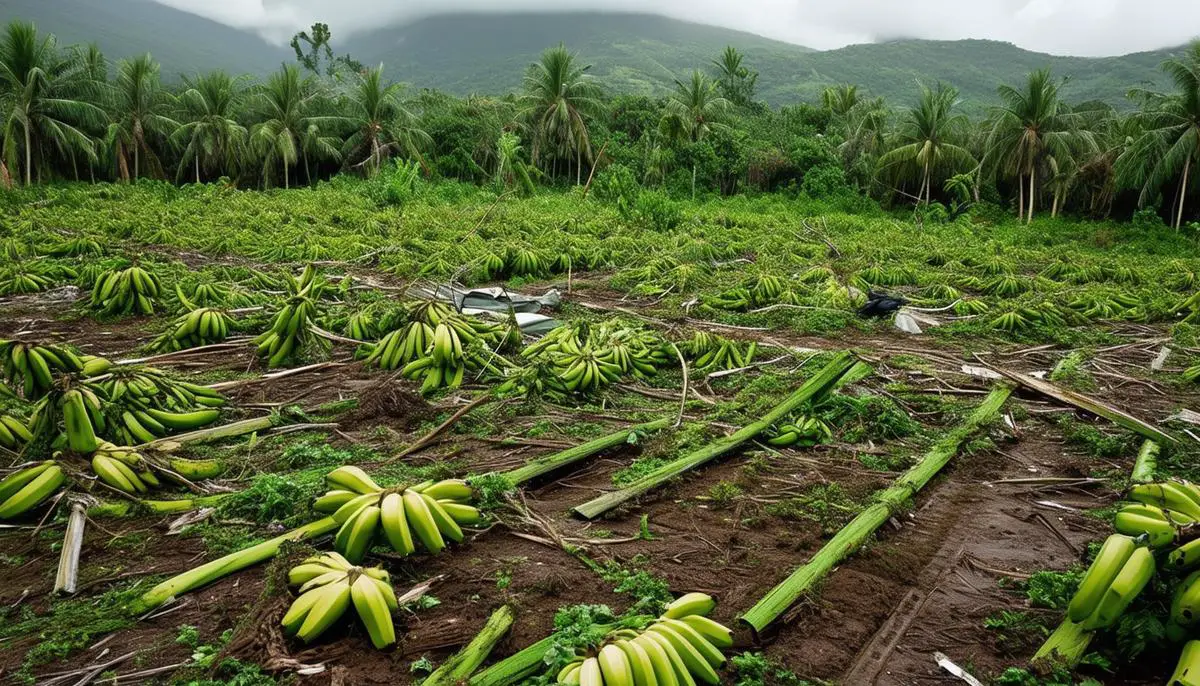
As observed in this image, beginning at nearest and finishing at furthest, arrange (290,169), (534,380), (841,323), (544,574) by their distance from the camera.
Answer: (544,574) → (534,380) → (841,323) → (290,169)

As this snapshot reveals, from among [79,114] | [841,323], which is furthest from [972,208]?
[79,114]

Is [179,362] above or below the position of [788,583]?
below

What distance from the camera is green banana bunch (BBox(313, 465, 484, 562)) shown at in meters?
2.94

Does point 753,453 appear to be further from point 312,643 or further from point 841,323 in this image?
point 841,323

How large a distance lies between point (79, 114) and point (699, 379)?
33122 millimetres

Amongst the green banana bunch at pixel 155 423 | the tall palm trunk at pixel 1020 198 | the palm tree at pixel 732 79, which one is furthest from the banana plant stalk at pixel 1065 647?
the palm tree at pixel 732 79

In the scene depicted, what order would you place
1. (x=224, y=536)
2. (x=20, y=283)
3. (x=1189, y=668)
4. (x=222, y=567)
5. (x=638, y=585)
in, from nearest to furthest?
(x=1189, y=668) → (x=222, y=567) → (x=638, y=585) → (x=224, y=536) → (x=20, y=283)

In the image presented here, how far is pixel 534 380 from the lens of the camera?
534cm

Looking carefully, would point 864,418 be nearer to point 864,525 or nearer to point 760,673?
point 864,525

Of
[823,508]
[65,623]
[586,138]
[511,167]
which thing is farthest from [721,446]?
[586,138]

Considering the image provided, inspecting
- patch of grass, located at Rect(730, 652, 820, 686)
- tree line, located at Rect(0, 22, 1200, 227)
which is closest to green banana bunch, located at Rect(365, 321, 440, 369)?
patch of grass, located at Rect(730, 652, 820, 686)

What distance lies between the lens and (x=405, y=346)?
602 centimetres

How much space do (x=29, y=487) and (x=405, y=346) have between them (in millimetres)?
2946

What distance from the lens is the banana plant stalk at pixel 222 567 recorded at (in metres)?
2.79
